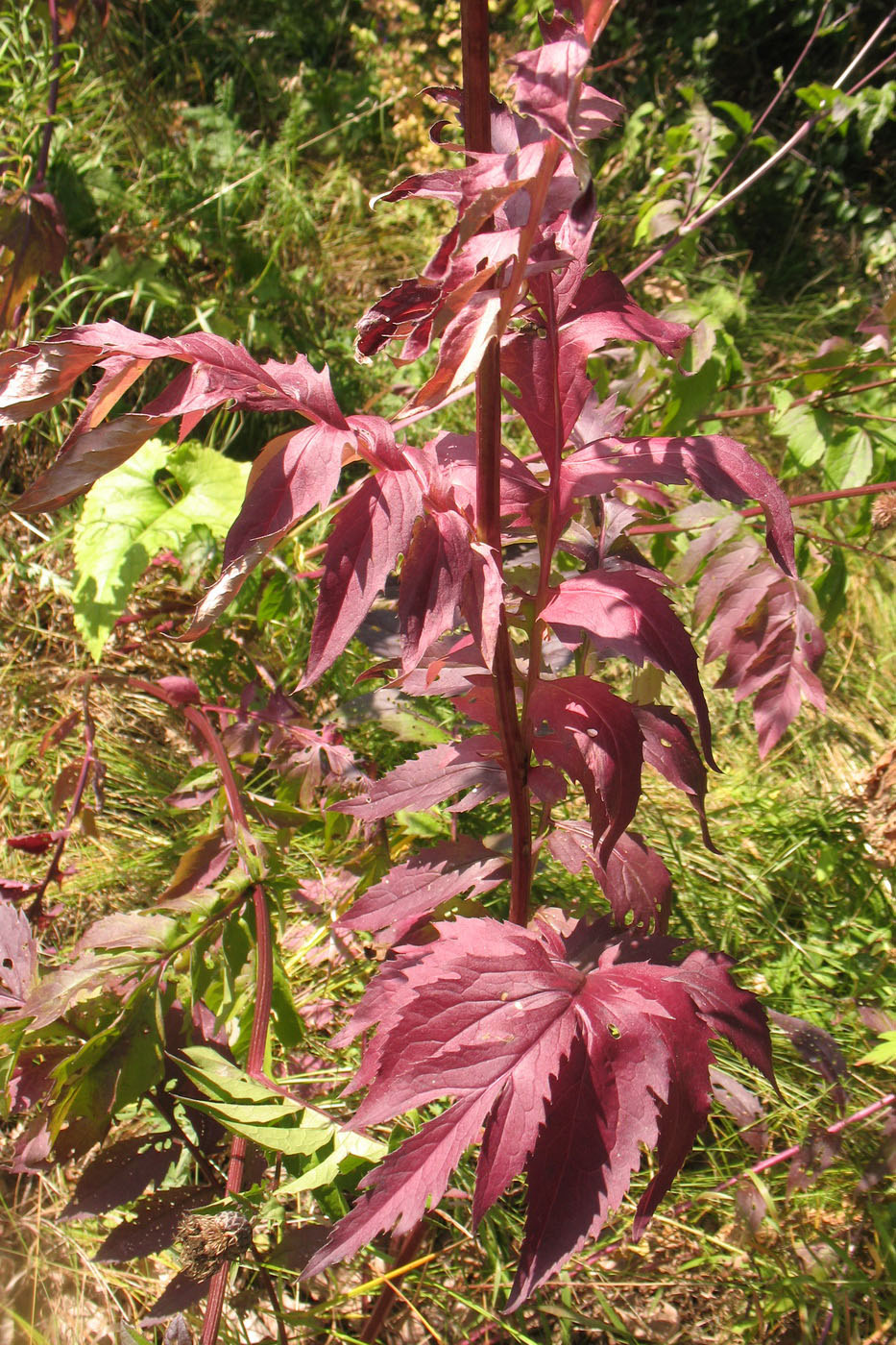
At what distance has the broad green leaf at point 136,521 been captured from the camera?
5.88ft

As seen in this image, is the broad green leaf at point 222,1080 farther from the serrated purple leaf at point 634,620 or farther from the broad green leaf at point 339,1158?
the serrated purple leaf at point 634,620

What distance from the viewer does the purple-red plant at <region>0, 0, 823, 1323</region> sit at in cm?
58

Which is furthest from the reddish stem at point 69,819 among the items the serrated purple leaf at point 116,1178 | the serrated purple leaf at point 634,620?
the serrated purple leaf at point 634,620

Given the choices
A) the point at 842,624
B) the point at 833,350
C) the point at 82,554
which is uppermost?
the point at 833,350

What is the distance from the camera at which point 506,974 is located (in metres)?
0.80

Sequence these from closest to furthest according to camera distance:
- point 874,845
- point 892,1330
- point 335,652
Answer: point 335,652, point 892,1330, point 874,845

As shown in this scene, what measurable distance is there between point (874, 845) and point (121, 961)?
1264 millimetres

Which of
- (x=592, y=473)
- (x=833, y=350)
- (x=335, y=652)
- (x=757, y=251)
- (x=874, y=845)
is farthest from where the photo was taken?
(x=757, y=251)

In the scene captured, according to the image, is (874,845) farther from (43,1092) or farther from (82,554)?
(82,554)

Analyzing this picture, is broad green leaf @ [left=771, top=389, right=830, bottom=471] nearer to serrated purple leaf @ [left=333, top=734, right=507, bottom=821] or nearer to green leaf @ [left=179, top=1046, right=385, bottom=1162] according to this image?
serrated purple leaf @ [left=333, top=734, right=507, bottom=821]

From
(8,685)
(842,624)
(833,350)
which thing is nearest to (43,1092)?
(8,685)

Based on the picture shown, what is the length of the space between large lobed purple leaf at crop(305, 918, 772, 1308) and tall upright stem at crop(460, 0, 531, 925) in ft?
0.40

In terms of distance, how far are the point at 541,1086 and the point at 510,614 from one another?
1.31ft

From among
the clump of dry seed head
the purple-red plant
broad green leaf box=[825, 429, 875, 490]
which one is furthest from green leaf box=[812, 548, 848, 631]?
the clump of dry seed head
